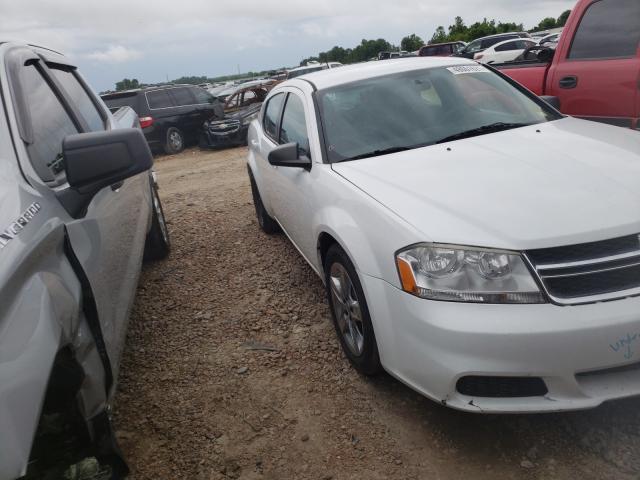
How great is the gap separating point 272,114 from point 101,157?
2.86m

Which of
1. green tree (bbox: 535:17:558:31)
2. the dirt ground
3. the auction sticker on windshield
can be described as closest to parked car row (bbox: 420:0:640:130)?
the auction sticker on windshield

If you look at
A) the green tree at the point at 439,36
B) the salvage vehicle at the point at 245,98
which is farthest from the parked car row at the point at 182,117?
the green tree at the point at 439,36

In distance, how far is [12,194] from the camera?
183 cm

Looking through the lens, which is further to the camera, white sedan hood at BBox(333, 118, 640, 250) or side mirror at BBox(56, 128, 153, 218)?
white sedan hood at BBox(333, 118, 640, 250)

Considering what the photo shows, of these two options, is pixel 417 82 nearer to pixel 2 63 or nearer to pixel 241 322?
pixel 241 322

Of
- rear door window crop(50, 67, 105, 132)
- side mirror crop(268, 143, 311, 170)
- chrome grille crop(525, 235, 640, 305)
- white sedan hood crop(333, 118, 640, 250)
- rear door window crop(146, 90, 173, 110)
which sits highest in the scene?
rear door window crop(50, 67, 105, 132)

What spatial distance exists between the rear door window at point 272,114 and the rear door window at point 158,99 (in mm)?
8993

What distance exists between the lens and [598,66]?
4.45 metres

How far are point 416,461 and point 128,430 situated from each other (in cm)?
149

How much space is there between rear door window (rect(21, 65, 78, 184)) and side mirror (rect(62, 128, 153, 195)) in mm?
240

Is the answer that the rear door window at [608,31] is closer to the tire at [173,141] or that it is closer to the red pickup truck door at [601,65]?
the red pickup truck door at [601,65]

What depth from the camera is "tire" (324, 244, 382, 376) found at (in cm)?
260

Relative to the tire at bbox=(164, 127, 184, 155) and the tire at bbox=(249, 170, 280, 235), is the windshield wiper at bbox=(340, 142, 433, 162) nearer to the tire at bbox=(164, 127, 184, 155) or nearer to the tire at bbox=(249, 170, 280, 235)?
the tire at bbox=(249, 170, 280, 235)

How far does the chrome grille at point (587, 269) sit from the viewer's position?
80.1 inches
